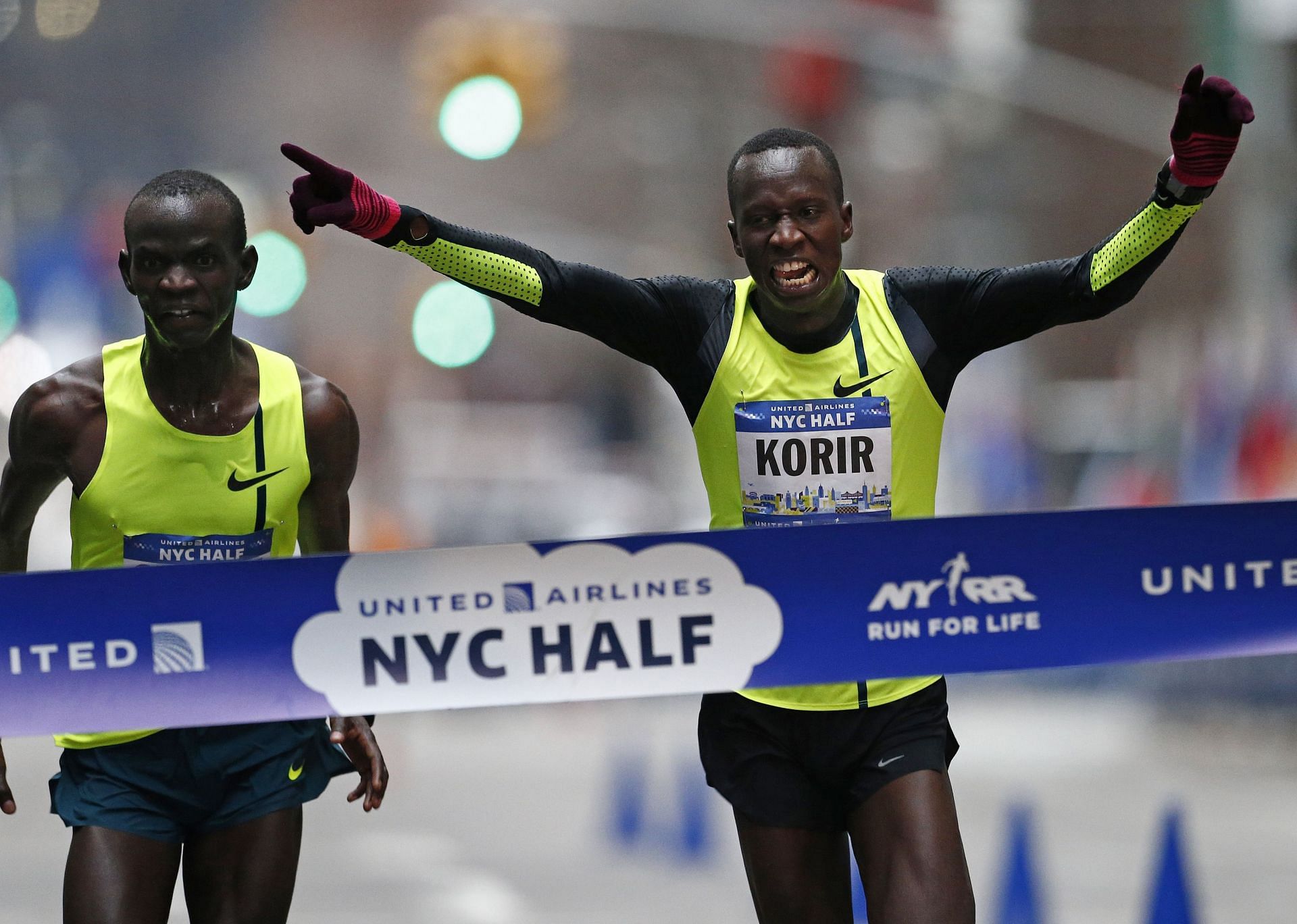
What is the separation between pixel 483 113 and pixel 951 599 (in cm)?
1051

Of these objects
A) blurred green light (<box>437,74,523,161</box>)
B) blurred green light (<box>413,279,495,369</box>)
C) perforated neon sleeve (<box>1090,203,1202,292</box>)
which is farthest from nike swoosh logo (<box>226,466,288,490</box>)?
blurred green light (<box>413,279,495,369</box>)

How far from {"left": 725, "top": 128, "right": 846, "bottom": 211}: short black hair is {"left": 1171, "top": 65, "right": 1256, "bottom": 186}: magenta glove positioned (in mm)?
687

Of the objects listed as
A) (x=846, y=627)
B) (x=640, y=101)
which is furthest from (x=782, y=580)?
(x=640, y=101)

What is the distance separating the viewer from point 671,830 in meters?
8.66

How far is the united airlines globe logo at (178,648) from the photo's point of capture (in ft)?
11.2

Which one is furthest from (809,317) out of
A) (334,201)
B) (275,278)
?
(275,278)

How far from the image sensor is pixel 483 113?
530 inches

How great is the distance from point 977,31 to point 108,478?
15968 millimetres

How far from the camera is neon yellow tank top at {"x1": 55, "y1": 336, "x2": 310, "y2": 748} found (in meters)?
3.67

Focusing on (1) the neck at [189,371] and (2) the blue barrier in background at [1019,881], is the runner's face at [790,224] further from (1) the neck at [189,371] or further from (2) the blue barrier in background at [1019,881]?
(2) the blue barrier in background at [1019,881]

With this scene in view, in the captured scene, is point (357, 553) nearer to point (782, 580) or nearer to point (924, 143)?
point (782, 580)

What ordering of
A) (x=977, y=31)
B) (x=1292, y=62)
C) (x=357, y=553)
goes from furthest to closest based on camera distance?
(x=1292, y=62) → (x=977, y=31) → (x=357, y=553)

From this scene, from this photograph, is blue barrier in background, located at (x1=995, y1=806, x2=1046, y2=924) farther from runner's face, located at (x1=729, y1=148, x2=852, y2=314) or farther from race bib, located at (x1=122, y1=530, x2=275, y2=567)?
race bib, located at (x1=122, y1=530, x2=275, y2=567)

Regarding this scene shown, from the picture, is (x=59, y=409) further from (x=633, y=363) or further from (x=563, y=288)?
A: (x=633, y=363)
